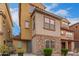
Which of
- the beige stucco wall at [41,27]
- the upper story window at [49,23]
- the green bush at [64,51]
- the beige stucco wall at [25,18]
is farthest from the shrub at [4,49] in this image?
the green bush at [64,51]

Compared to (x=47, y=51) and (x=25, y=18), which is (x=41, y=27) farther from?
(x=47, y=51)

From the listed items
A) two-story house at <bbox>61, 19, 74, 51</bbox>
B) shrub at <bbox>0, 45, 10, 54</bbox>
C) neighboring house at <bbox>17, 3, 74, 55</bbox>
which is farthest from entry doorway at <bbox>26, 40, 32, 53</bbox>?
two-story house at <bbox>61, 19, 74, 51</bbox>

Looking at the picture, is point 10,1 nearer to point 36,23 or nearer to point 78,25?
point 36,23

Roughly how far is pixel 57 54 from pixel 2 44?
956mm

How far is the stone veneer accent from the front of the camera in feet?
9.95

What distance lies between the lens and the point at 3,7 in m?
3.06

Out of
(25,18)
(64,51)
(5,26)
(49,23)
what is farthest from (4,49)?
(64,51)

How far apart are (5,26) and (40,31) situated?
603 mm

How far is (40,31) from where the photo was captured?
9.98ft

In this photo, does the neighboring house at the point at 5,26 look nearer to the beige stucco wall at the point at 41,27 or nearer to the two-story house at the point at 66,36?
the beige stucco wall at the point at 41,27

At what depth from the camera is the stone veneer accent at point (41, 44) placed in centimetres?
303

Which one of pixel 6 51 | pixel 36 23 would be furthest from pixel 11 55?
pixel 36 23

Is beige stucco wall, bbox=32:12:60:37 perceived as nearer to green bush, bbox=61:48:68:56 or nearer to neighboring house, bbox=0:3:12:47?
green bush, bbox=61:48:68:56

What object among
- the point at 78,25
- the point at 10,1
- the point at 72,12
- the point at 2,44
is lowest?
the point at 2,44
